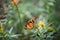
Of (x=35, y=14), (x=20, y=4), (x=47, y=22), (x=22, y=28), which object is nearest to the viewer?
(x=22, y=28)

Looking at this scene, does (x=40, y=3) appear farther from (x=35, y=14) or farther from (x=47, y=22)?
(x=47, y=22)

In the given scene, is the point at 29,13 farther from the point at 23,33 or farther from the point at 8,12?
the point at 23,33

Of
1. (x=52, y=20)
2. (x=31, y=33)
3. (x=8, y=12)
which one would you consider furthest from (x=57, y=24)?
(x=8, y=12)

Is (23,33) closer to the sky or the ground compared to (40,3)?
closer to the ground

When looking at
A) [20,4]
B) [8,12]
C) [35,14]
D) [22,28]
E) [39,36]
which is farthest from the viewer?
[20,4]

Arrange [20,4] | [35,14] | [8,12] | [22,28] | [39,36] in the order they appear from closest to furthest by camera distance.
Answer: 1. [39,36]
2. [22,28]
3. [8,12]
4. [35,14]
5. [20,4]

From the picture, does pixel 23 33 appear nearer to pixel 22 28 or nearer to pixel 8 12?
pixel 22 28

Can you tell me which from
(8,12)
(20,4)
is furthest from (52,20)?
(20,4)

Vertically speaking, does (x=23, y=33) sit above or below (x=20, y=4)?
below

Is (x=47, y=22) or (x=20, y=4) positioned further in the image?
(x=20, y=4)

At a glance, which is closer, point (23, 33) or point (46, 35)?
point (46, 35)
